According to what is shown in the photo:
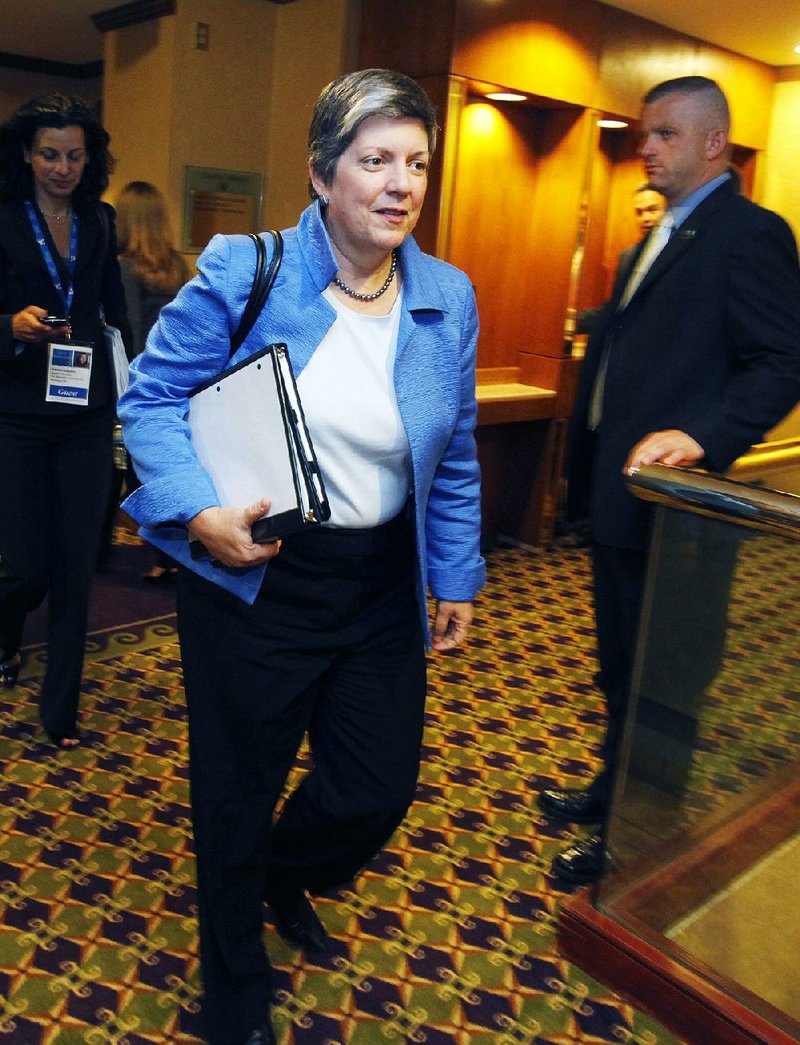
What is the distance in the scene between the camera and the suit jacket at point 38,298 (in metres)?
3.06

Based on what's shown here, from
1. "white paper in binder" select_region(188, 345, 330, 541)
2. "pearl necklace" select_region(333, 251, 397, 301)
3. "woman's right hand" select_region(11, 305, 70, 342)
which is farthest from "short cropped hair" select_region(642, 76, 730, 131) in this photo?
"woman's right hand" select_region(11, 305, 70, 342)

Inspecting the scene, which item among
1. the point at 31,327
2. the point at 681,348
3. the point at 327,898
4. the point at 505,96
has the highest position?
the point at 505,96

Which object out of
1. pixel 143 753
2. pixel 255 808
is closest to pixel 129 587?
pixel 143 753

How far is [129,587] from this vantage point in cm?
498

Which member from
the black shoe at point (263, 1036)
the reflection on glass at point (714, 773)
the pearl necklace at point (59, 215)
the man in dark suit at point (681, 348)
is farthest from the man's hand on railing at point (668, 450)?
the pearl necklace at point (59, 215)

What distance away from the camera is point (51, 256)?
3117 millimetres

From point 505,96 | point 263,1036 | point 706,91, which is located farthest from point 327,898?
point 505,96

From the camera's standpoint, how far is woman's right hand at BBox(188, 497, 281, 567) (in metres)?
1.64

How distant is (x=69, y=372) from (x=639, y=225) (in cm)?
326

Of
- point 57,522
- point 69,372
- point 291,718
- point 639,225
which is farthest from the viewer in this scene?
point 639,225

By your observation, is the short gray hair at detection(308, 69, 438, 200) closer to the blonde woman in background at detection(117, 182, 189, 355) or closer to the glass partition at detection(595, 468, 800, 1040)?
the glass partition at detection(595, 468, 800, 1040)

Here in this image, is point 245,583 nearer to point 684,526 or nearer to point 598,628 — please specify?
point 684,526

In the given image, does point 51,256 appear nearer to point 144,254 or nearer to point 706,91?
point 144,254

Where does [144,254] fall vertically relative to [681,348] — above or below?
above
